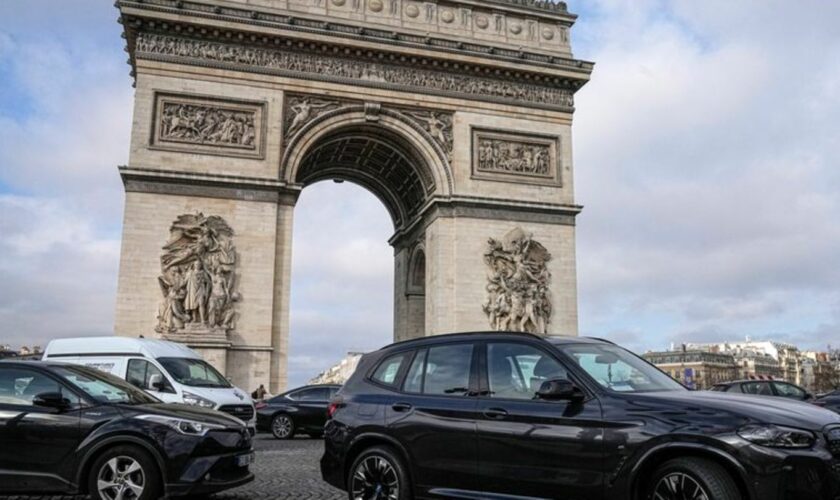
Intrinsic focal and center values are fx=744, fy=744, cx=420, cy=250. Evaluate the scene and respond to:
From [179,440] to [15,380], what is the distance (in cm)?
186

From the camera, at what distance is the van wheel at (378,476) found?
6.20 m

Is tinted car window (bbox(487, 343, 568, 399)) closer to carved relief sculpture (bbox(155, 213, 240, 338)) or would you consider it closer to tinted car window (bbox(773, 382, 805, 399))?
tinted car window (bbox(773, 382, 805, 399))

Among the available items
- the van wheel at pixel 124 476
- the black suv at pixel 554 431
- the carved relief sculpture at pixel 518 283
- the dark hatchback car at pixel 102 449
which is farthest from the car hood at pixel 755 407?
the carved relief sculpture at pixel 518 283

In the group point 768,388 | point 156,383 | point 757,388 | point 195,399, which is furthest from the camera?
point 757,388

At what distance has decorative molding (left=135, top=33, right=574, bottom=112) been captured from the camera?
24.7 meters

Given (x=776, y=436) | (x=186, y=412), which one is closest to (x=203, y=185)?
(x=186, y=412)

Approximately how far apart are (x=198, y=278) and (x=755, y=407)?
20.3 metres

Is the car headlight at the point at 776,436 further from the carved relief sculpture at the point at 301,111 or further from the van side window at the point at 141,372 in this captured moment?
the carved relief sculpture at the point at 301,111

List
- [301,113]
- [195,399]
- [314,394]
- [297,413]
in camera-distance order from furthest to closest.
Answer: [301,113] → [314,394] → [297,413] → [195,399]

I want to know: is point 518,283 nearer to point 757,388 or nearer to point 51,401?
point 757,388

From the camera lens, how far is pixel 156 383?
13.3 meters

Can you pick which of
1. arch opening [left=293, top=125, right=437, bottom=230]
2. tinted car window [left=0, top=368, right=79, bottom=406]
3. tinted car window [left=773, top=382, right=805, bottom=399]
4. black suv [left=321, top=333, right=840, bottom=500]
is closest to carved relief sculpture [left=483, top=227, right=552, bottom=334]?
arch opening [left=293, top=125, right=437, bottom=230]

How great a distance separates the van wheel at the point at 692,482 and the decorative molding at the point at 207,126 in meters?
21.9

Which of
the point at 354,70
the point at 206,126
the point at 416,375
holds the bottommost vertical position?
the point at 416,375
